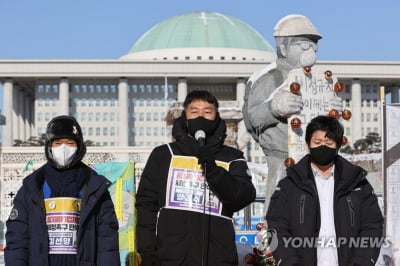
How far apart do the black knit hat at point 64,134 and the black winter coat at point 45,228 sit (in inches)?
4.3

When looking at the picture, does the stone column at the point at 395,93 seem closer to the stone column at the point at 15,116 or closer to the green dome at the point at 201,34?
the green dome at the point at 201,34

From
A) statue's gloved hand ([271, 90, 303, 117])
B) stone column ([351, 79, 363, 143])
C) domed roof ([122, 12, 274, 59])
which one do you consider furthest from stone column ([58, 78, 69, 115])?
statue's gloved hand ([271, 90, 303, 117])

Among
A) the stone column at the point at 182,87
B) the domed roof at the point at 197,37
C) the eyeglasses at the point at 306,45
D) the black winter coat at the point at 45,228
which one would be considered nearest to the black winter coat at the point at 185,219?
the black winter coat at the point at 45,228

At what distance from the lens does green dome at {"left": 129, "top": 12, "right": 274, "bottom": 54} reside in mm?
115438

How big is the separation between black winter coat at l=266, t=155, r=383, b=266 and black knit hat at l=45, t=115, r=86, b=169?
3.39ft

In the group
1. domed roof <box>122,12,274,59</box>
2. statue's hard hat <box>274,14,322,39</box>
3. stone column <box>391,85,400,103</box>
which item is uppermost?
domed roof <box>122,12,274,59</box>

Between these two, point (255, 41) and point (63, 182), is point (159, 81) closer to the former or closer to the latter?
point (255, 41)

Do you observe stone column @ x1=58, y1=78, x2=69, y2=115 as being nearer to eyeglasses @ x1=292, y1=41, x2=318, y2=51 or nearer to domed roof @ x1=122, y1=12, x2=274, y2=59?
domed roof @ x1=122, y1=12, x2=274, y2=59

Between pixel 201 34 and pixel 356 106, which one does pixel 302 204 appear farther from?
pixel 201 34

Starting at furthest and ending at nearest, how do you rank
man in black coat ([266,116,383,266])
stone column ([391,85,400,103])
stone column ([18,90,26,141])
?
stone column ([391,85,400,103]), stone column ([18,90,26,141]), man in black coat ([266,116,383,266])

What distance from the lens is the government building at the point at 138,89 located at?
96.1 metres

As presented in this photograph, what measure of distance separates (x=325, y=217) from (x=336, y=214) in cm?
6

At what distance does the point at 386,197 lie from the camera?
7172mm
